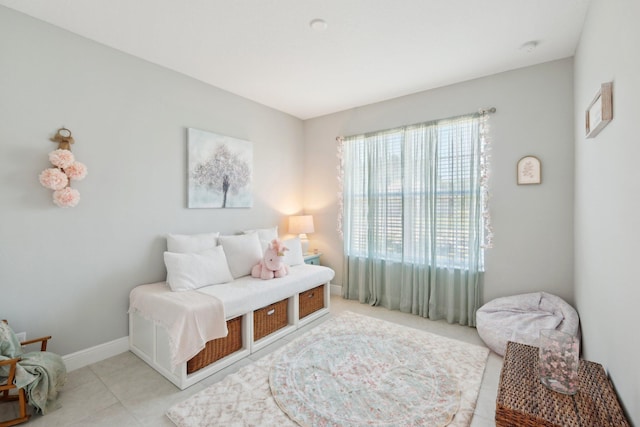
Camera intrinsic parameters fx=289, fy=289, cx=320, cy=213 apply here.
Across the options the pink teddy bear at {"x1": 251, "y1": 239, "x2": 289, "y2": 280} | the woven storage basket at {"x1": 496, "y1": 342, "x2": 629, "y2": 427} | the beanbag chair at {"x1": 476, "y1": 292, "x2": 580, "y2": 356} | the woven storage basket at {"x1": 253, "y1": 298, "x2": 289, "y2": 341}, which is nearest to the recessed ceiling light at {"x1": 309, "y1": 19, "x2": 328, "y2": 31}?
the pink teddy bear at {"x1": 251, "y1": 239, "x2": 289, "y2": 280}

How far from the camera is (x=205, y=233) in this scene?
320cm

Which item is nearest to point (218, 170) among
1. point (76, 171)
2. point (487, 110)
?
point (76, 171)

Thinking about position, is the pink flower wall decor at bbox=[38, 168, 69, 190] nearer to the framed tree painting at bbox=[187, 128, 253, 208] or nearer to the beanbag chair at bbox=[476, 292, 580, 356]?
the framed tree painting at bbox=[187, 128, 253, 208]

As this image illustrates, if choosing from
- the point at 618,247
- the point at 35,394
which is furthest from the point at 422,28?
the point at 35,394

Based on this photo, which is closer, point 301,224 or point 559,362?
point 559,362

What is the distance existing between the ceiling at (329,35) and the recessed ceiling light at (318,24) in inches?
1.1

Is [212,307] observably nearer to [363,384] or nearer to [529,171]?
[363,384]

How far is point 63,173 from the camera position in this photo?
2.17 metres

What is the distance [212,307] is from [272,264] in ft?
2.99

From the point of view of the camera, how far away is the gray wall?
2689 millimetres

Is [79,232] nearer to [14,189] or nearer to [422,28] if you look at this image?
[14,189]

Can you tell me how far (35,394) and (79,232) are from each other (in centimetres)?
114

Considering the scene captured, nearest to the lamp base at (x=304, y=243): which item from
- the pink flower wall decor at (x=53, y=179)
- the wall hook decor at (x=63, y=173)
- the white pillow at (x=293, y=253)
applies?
the white pillow at (x=293, y=253)

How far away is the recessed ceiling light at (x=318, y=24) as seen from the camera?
2.14 meters
